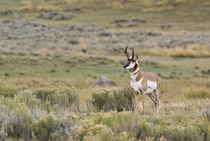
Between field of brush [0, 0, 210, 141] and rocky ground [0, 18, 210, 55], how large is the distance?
0.37 feet

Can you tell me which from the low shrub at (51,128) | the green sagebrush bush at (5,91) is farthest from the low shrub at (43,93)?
the low shrub at (51,128)

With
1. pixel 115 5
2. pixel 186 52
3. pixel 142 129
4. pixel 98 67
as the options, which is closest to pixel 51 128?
pixel 142 129

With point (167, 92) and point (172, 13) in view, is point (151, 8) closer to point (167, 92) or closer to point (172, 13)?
point (172, 13)

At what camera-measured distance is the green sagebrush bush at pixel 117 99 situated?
1045cm

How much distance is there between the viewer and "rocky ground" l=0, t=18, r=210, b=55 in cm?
4309

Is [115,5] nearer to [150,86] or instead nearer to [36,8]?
[36,8]

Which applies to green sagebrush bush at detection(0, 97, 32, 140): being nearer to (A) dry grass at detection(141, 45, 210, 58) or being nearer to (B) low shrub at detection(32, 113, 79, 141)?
(B) low shrub at detection(32, 113, 79, 141)

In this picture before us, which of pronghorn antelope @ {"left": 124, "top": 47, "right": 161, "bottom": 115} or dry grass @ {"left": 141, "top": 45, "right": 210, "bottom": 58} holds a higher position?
pronghorn antelope @ {"left": 124, "top": 47, "right": 161, "bottom": 115}

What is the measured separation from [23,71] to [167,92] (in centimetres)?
1157

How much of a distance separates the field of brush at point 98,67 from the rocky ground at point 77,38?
11 centimetres

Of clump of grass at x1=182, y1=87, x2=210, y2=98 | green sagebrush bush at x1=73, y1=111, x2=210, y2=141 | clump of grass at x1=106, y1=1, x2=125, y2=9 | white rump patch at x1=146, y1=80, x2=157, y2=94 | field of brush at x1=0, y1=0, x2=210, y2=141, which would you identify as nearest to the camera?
green sagebrush bush at x1=73, y1=111, x2=210, y2=141

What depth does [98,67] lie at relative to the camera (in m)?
30.5

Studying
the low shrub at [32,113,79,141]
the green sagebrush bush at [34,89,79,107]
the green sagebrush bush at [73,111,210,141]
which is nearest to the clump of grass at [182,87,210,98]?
the green sagebrush bush at [34,89,79,107]

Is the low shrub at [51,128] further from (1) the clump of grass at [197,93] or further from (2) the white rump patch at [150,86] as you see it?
(1) the clump of grass at [197,93]
